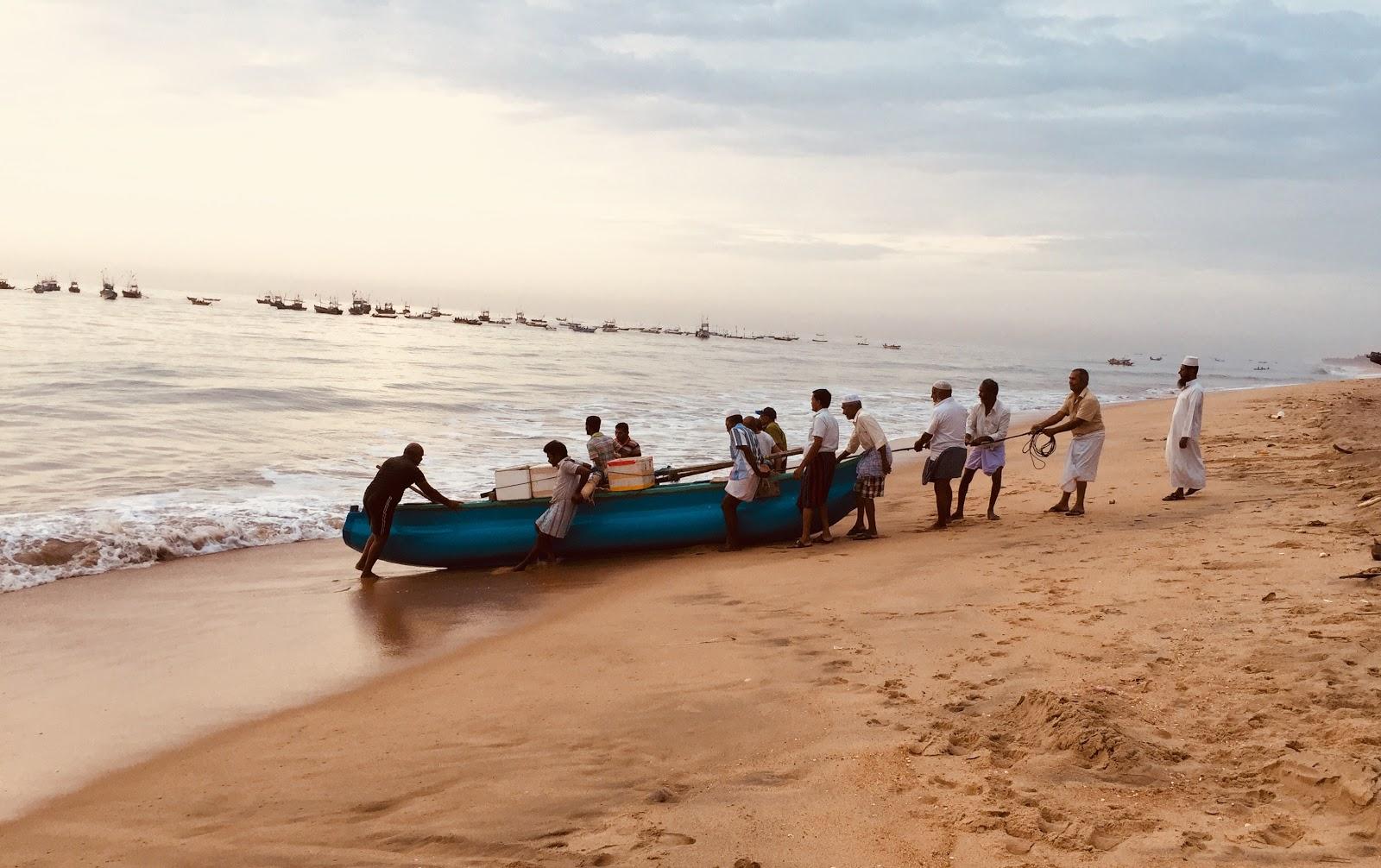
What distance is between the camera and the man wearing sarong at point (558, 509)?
32.4 ft

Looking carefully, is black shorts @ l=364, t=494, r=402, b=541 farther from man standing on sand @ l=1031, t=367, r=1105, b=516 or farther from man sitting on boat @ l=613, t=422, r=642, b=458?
man standing on sand @ l=1031, t=367, r=1105, b=516

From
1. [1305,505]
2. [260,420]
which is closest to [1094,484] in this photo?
[1305,505]

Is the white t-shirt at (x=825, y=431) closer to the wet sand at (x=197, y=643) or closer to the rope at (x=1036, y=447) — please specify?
the rope at (x=1036, y=447)

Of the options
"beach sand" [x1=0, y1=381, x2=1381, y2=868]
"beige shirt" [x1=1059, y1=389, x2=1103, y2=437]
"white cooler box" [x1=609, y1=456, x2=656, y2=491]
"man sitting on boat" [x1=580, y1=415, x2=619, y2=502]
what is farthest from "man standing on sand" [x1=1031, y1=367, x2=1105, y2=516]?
"man sitting on boat" [x1=580, y1=415, x2=619, y2=502]

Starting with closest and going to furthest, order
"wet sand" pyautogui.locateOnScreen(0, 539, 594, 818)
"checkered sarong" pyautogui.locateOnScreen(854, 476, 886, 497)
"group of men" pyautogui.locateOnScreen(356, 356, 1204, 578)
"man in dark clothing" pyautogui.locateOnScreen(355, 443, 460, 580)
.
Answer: "wet sand" pyautogui.locateOnScreen(0, 539, 594, 818)
"man in dark clothing" pyautogui.locateOnScreen(355, 443, 460, 580)
"group of men" pyautogui.locateOnScreen(356, 356, 1204, 578)
"checkered sarong" pyautogui.locateOnScreen(854, 476, 886, 497)

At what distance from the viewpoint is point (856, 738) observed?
4.63 meters

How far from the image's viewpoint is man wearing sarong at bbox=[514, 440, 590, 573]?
9.88 m

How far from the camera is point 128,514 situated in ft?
38.0

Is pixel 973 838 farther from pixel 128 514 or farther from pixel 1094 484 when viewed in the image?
pixel 128 514

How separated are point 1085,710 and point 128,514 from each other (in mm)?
11291

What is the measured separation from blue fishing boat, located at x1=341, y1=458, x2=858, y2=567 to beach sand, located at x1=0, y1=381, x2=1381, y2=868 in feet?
7.10

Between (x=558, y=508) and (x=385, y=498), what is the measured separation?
1.76 meters

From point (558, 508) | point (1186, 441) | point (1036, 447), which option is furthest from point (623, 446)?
point (1036, 447)

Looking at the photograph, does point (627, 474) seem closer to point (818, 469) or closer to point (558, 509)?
point (558, 509)
